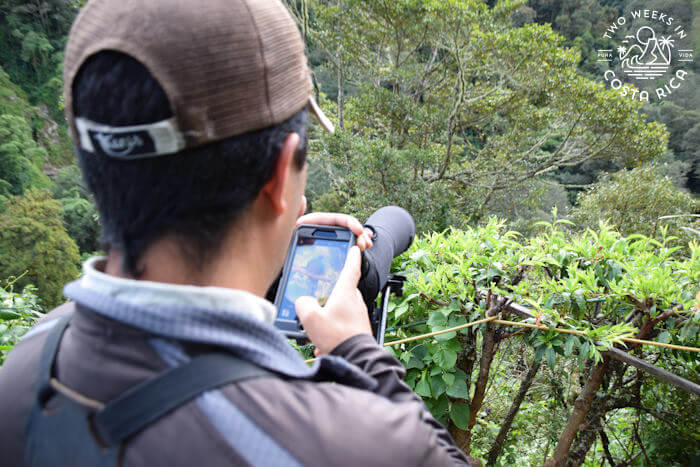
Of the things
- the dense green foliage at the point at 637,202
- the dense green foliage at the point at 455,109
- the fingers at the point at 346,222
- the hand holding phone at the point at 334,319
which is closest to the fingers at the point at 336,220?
the fingers at the point at 346,222

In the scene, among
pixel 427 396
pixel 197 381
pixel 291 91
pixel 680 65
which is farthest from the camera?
pixel 680 65

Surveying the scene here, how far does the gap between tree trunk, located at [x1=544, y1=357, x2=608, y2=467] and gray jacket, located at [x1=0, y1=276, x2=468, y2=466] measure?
1108 millimetres

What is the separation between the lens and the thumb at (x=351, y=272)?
0.81m

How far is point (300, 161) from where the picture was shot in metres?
0.60

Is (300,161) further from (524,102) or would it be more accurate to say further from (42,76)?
(42,76)

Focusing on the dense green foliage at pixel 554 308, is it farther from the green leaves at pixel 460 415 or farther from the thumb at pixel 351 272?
the thumb at pixel 351 272

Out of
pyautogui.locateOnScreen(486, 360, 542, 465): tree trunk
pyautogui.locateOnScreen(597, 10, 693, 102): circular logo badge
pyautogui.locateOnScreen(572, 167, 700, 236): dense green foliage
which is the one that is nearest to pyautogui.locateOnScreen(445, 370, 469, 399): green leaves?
pyautogui.locateOnScreen(486, 360, 542, 465): tree trunk

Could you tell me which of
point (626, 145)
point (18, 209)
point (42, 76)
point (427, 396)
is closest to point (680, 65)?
point (626, 145)

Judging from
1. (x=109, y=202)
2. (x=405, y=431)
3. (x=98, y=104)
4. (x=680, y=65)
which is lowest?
(x=405, y=431)

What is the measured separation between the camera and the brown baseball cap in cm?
45

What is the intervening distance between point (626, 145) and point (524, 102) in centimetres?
250

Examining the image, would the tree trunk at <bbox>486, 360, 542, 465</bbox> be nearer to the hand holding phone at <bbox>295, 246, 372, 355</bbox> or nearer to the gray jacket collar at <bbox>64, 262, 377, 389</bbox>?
the hand holding phone at <bbox>295, 246, 372, 355</bbox>

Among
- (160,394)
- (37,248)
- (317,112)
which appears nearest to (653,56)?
(317,112)

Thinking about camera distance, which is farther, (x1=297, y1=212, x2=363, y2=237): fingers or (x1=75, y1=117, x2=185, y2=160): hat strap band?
(x1=297, y1=212, x2=363, y2=237): fingers
